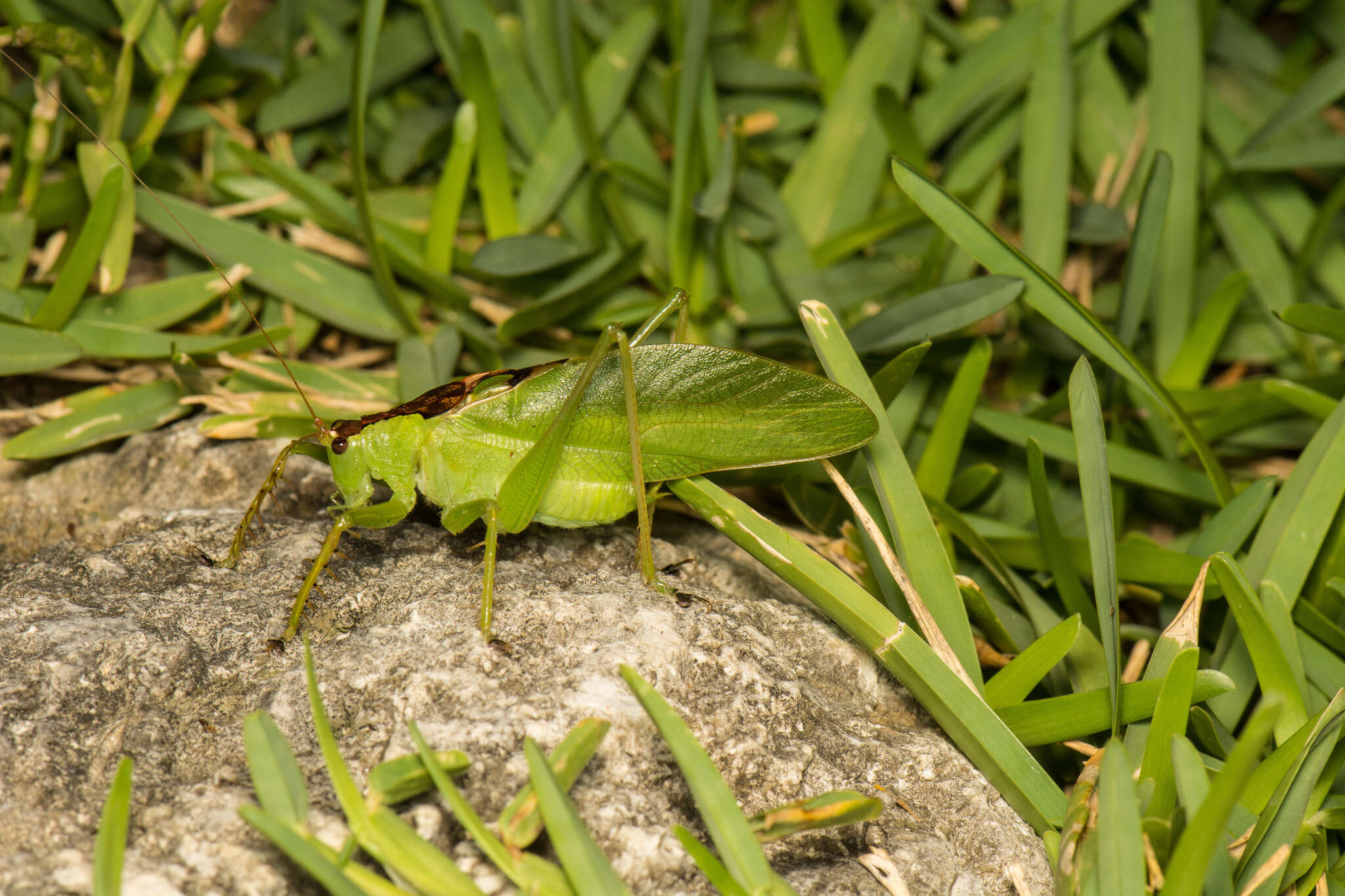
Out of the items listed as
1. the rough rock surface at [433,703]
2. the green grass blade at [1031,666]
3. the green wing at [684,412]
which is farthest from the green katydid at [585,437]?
the green grass blade at [1031,666]

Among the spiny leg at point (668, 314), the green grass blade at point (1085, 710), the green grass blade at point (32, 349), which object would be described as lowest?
the green grass blade at point (1085, 710)

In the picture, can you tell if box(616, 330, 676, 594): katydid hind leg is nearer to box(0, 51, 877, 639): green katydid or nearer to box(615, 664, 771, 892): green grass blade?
box(0, 51, 877, 639): green katydid

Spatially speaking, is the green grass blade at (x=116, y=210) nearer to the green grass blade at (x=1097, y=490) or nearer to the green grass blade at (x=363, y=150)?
the green grass blade at (x=363, y=150)

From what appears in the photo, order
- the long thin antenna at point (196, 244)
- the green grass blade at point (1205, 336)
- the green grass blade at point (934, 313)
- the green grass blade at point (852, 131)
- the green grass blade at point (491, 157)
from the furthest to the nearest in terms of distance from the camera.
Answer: the green grass blade at point (852, 131)
the green grass blade at point (491, 157)
the green grass blade at point (1205, 336)
the green grass blade at point (934, 313)
the long thin antenna at point (196, 244)

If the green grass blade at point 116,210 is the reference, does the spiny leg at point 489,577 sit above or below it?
below

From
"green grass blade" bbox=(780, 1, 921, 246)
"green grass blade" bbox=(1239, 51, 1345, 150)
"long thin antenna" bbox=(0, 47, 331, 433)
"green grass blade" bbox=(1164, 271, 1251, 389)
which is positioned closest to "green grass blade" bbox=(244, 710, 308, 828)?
"long thin antenna" bbox=(0, 47, 331, 433)

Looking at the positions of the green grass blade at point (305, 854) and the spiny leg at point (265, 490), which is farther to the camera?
the spiny leg at point (265, 490)

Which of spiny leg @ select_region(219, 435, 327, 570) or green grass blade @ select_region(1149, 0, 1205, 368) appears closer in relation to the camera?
spiny leg @ select_region(219, 435, 327, 570)
